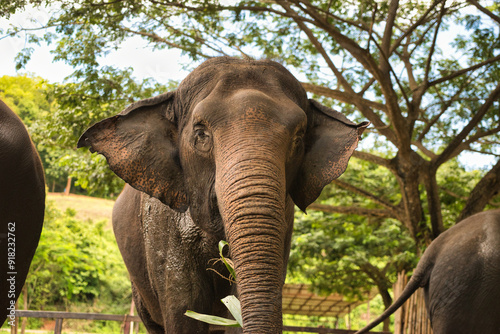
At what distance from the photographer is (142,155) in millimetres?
3537

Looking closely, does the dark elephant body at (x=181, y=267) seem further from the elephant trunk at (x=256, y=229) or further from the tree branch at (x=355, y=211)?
the tree branch at (x=355, y=211)

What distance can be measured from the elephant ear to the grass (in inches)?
1294

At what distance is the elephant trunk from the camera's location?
253cm

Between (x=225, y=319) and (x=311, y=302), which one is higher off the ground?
(x=311, y=302)

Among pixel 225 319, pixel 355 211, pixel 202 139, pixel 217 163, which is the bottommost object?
pixel 225 319

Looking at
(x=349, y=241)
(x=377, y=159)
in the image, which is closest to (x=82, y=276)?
(x=349, y=241)

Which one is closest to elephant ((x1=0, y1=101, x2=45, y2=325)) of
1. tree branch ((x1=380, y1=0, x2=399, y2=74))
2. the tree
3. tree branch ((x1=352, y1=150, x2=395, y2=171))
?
tree branch ((x1=380, y1=0, x2=399, y2=74))

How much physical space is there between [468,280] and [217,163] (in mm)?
3512

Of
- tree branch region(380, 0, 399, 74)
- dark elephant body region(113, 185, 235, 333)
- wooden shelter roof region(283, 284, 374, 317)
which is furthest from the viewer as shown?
wooden shelter roof region(283, 284, 374, 317)

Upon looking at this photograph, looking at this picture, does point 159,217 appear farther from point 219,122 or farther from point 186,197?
point 219,122

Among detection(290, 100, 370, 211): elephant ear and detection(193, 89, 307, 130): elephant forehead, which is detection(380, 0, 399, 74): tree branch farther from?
detection(193, 89, 307, 130): elephant forehead

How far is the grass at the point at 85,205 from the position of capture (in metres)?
36.2

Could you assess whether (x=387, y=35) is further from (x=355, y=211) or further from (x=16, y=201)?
(x=16, y=201)

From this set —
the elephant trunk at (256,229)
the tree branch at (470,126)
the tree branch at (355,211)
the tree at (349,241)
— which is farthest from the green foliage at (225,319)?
the tree at (349,241)
